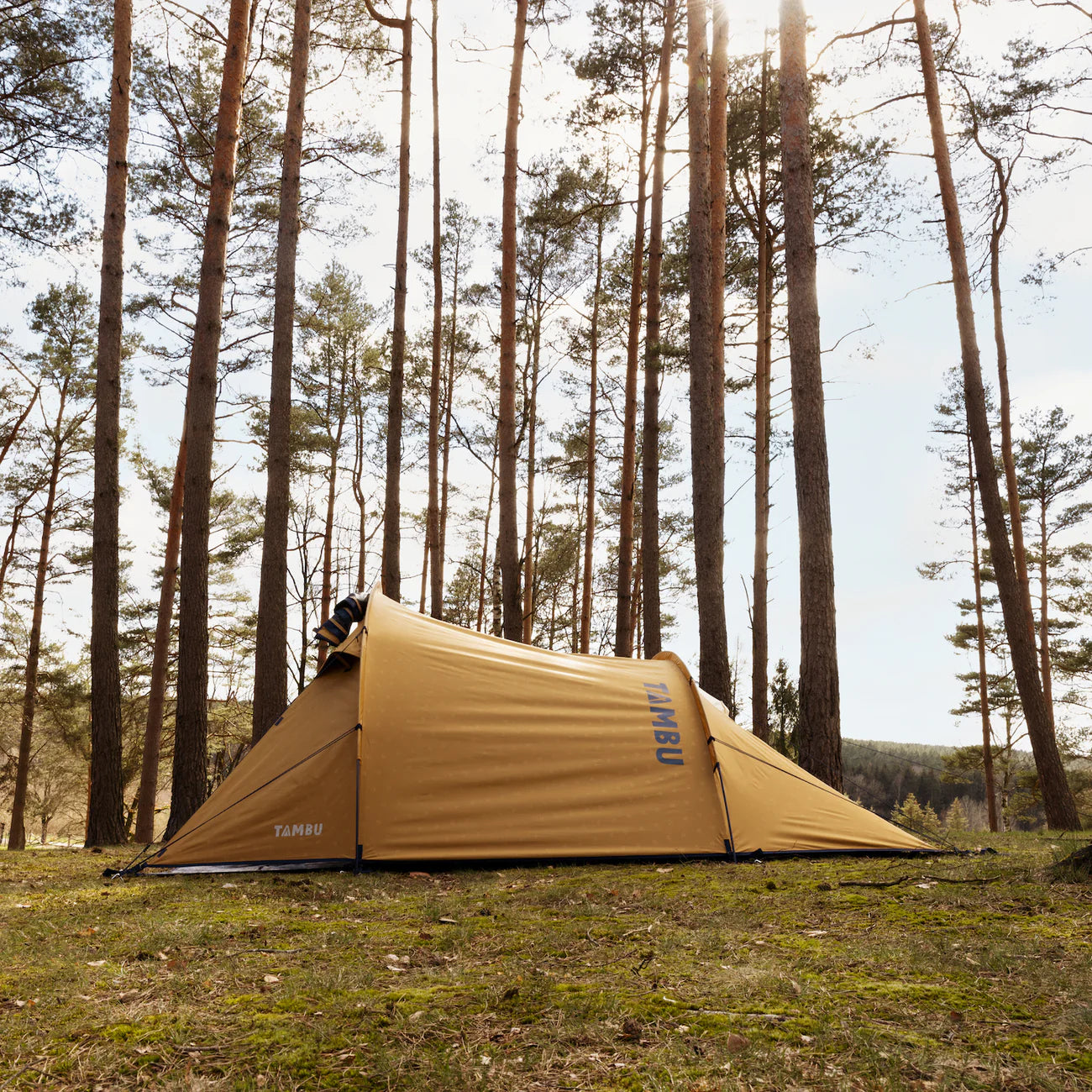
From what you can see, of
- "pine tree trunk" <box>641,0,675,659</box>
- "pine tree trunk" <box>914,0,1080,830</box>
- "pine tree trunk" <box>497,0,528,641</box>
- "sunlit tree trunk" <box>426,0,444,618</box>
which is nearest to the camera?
"pine tree trunk" <box>914,0,1080,830</box>

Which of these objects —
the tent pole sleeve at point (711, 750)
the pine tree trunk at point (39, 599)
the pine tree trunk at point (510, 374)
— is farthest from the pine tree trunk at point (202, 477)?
the pine tree trunk at point (39, 599)

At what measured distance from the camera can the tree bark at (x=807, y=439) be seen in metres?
6.09

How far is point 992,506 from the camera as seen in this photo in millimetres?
9023

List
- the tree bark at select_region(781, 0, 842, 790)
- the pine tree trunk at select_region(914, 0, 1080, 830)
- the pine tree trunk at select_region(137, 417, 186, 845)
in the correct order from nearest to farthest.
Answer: the tree bark at select_region(781, 0, 842, 790) → the pine tree trunk at select_region(914, 0, 1080, 830) → the pine tree trunk at select_region(137, 417, 186, 845)

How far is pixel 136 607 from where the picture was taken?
59.9ft

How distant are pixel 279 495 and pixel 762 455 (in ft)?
26.1

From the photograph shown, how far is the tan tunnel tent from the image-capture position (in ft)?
14.5

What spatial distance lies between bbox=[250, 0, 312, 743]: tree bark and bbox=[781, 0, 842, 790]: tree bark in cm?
482

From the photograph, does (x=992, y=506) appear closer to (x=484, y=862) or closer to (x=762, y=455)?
(x=762, y=455)

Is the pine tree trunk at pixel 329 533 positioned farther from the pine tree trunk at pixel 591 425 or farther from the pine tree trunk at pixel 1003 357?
the pine tree trunk at pixel 1003 357

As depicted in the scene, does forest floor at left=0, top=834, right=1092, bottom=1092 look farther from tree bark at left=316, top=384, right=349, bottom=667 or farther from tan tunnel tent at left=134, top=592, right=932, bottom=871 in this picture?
tree bark at left=316, top=384, right=349, bottom=667

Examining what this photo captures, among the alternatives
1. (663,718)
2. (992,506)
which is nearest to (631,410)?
(992,506)

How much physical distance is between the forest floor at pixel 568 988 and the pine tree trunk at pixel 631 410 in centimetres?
803

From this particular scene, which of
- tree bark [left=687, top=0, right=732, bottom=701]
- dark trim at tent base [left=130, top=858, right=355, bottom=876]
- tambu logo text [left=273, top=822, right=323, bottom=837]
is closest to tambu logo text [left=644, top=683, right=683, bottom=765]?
dark trim at tent base [left=130, top=858, right=355, bottom=876]
